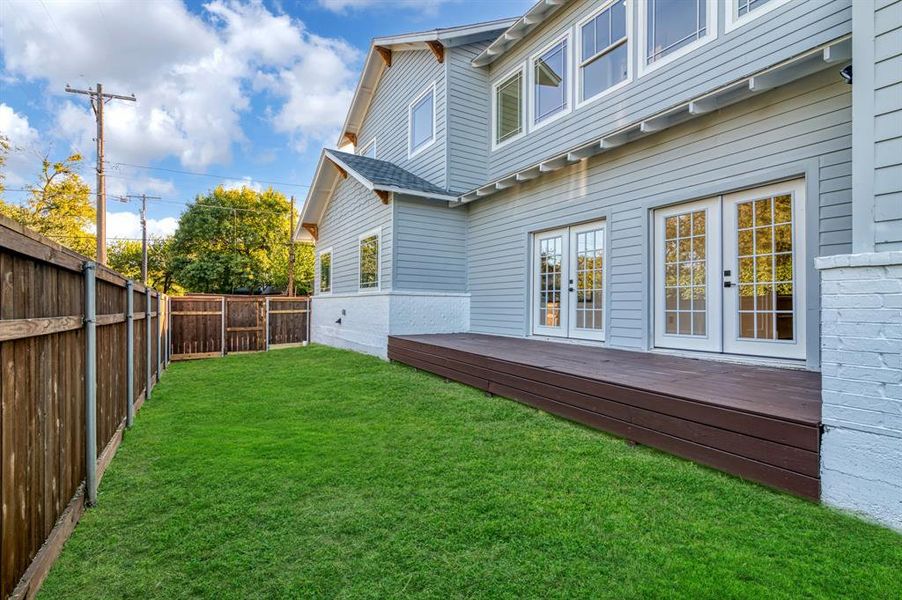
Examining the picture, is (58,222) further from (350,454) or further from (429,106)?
(350,454)

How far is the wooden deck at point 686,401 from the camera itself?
8.10 ft

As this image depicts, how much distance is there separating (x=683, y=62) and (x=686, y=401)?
4403mm

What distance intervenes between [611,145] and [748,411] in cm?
401

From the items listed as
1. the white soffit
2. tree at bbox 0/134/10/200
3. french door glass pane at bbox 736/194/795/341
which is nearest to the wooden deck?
french door glass pane at bbox 736/194/795/341

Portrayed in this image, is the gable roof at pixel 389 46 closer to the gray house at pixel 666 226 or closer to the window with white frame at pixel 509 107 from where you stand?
the gray house at pixel 666 226

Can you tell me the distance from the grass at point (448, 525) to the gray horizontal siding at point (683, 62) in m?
4.25

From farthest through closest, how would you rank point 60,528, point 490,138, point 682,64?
point 490,138 < point 682,64 < point 60,528

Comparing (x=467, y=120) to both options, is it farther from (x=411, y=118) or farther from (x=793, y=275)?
(x=793, y=275)

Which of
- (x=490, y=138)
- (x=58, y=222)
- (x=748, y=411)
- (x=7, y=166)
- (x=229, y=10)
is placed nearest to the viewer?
(x=748, y=411)

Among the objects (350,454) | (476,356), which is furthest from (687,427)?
(476,356)

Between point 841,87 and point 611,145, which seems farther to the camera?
point 611,145

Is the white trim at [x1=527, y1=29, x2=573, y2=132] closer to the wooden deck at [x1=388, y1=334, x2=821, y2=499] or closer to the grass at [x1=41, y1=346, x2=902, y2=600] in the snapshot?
the wooden deck at [x1=388, y1=334, x2=821, y2=499]

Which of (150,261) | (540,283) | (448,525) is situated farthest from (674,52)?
(150,261)

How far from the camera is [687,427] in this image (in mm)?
2922
